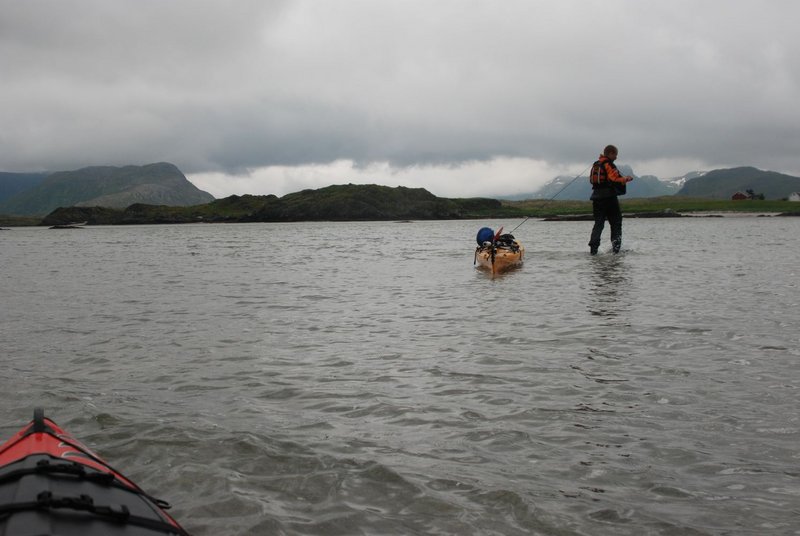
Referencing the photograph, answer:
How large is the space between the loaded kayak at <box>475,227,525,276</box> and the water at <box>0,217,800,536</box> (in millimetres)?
7783

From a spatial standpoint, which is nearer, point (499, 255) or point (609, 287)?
point (609, 287)

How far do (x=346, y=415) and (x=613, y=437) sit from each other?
326 centimetres

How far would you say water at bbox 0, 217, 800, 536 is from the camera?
5.32 metres

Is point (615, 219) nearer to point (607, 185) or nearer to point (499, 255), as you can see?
point (607, 185)

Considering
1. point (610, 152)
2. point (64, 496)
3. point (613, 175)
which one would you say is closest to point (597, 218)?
point (613, 175)

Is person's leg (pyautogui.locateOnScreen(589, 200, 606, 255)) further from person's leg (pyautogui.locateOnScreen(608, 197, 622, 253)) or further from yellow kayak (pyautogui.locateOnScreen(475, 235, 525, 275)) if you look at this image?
yellow kayak (pyautogui.locateOnScreen(475, 235, 525, 275))

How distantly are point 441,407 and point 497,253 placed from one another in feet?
61.4

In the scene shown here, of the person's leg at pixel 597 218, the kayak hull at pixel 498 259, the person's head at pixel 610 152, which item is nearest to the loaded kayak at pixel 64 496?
the kayak hull at pixel 498 259

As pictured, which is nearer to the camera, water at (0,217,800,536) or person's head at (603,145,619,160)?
water at (0,217,800,536)

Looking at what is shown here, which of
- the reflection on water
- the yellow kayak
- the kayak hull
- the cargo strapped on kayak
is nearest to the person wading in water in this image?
the reflection on water

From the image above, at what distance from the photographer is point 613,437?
674 centimetres

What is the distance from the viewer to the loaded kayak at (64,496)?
11.4 feet

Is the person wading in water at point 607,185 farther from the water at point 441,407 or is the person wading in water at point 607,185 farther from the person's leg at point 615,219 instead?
the water at point 441,407

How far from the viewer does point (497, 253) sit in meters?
26.2
